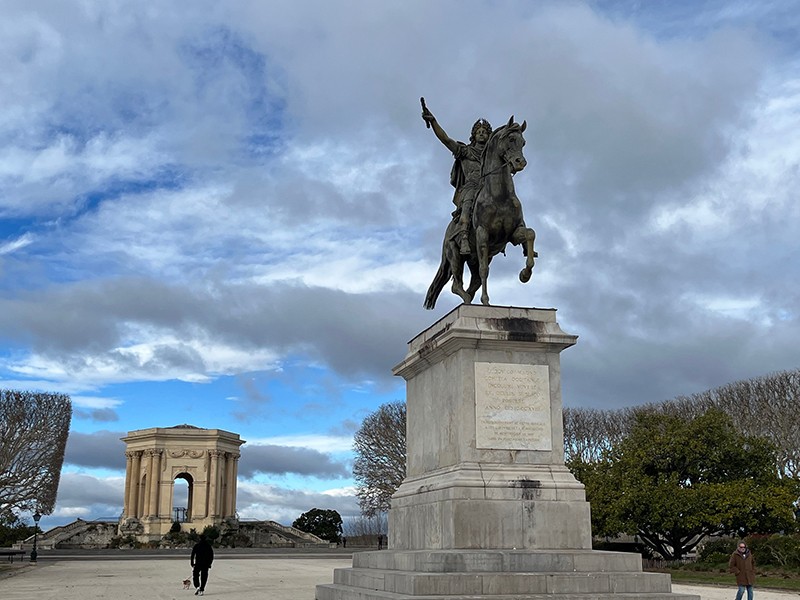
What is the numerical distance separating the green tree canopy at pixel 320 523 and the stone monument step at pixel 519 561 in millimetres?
66697

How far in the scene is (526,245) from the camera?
13508 mm

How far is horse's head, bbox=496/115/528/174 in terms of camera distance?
43.4ft

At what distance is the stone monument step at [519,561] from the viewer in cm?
1073

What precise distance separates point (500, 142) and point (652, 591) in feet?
22.8

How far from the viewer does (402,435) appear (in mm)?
49094

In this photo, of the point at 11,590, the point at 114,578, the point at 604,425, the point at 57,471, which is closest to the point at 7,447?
the point at 57,471

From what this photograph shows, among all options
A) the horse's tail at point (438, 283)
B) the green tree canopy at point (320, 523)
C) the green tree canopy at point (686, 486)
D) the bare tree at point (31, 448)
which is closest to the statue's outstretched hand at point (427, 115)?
the horse's tail at point (438, 283)

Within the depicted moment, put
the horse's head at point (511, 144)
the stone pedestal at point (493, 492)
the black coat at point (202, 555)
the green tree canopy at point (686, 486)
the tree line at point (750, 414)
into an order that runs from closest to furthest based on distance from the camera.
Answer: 1. the stone pedestal at point (493, 492)
2. the horse's head at point (511, 144)
3. the black coat at point (202, 555)
4. the green tree canopy at point (686, 486)
5. the tree line at point (750, 414)

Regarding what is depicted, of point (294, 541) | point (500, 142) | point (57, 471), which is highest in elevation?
point (500, 142)

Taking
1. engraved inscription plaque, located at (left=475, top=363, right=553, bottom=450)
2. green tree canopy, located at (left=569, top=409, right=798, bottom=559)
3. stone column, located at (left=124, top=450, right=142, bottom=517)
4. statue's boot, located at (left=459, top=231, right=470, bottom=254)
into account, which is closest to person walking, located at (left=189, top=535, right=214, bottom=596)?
engraved inscription plaque, located at (left=475, top=363, right=553, bottom=450)

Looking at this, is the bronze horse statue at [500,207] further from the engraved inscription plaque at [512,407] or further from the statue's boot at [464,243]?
the engraved inscription plaque at [512,407]

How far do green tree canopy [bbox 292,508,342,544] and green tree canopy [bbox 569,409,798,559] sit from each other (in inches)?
1855

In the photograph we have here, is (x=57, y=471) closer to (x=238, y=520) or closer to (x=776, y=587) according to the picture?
(x=238, y=520)

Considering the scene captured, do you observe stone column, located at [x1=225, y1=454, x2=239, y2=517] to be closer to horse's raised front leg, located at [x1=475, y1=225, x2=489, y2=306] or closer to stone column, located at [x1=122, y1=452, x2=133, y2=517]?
stone column, located at [x1=122, y1=452, x2=133, y2=517]
